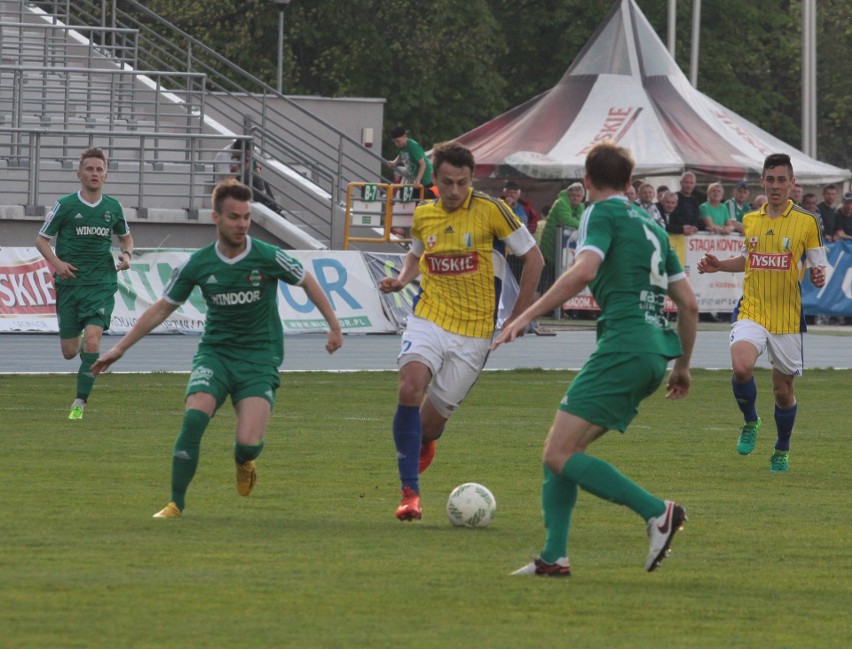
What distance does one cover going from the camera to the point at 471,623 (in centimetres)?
671

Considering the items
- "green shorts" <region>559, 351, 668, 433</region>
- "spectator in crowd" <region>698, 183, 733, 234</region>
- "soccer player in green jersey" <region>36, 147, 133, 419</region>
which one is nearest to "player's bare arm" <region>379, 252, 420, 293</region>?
"green shorts" <region>559, 351, 668, 433</region>

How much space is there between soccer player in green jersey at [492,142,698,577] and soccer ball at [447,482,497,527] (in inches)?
59.4

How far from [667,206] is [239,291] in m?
21.0

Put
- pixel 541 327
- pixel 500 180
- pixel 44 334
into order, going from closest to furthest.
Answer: pixel 44 334, pixel 541 327, pixel 500 180

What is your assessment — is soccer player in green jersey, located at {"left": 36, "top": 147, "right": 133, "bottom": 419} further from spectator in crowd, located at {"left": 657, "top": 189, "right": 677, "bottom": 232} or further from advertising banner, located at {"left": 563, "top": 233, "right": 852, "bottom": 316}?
advertising banner, located at {"left": 563, "top": 233, "right": 852, "bottom": 316}

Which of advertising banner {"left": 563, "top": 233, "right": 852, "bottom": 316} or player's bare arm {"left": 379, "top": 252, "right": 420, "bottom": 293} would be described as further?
advertising banner {"left": 563, "top": 233, "right": 852, "bottom": 316}

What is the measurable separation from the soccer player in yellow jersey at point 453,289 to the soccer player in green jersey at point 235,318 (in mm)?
575

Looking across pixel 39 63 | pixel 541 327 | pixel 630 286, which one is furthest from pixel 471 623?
pixel 39 63

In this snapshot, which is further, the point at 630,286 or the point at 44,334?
the point at 44,334

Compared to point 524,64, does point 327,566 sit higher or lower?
lower

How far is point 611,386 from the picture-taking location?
780 cm

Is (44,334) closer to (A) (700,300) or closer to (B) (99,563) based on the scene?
(A) (700,300)

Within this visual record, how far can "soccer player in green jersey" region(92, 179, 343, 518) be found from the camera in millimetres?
9523

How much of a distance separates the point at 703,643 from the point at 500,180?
31.1m
